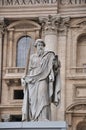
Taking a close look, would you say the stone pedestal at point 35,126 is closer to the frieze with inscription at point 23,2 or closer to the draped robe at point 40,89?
the draped robe at point 40,89

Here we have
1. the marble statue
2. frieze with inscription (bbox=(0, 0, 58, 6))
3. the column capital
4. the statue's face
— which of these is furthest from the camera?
frieze with inscription (bbox=(0, 0, 58, 6))

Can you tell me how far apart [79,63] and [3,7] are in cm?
548

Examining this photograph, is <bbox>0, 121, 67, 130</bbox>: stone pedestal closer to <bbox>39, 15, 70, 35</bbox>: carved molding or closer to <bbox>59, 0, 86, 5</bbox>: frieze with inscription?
<bbox>39, 15, 70, 35</bbox>: carved molding

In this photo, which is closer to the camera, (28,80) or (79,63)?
(28,80)

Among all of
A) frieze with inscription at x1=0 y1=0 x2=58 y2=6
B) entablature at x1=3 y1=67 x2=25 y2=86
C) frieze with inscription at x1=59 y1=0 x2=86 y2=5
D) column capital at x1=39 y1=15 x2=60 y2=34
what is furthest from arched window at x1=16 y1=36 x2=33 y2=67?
frieze with inscription at x1=59 y1=0 x2=86 y2=5

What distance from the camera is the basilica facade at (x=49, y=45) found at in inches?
1187

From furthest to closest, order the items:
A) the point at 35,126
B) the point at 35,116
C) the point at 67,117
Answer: the point at 67,117 → the point at 35,116 → the point at 35,126

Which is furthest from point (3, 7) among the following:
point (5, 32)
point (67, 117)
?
point (67, 117)

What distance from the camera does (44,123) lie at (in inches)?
333

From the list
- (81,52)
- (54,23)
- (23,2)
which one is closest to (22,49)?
(54,23)

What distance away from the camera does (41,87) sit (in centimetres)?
929

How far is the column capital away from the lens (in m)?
30.8

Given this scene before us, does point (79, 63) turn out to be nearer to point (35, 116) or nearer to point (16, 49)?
point (16, 49)

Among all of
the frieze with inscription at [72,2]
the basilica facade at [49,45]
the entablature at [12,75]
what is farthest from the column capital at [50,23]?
the entablature at [12,75]
